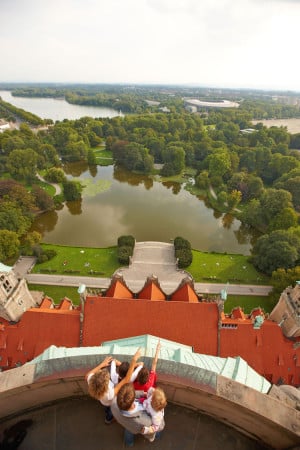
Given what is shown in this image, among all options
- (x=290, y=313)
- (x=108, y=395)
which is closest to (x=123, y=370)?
(x=108, y=395)

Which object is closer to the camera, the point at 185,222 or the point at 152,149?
the point at 185,222

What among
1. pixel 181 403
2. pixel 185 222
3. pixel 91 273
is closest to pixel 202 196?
pixel 185 222

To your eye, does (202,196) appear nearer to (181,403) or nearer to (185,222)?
(185,222)

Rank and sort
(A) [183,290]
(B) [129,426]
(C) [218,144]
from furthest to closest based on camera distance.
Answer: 1. (C) [218,144]
2. (A) [183,290]
3. (B) [129,426]


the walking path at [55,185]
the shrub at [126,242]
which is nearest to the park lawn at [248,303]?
the shrub at [126,242]

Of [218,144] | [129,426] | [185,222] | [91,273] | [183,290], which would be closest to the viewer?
[129,426]

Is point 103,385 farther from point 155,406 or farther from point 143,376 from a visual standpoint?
point 155,406
